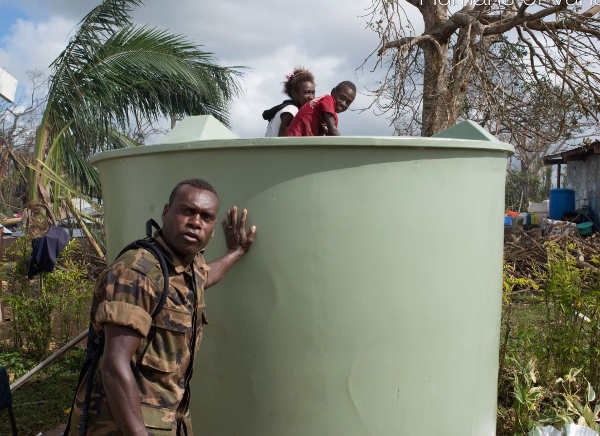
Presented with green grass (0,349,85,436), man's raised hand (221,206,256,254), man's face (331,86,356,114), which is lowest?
green grass (0,349,85,436)

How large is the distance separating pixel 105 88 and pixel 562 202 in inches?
507

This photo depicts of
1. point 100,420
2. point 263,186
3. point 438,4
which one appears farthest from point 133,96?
point 100,420

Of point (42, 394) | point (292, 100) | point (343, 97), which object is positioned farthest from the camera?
point (42, 394)

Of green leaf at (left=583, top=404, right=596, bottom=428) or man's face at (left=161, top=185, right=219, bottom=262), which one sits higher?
man's face at (left=161, top=185, right=219, bottom=262)

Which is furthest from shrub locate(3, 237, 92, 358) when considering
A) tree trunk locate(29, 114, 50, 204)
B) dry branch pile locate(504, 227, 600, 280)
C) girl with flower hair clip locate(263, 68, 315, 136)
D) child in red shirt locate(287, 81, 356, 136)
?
dry branch pile locate(504, 227, 600, 280)

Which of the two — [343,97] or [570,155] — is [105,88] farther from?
[570,155]

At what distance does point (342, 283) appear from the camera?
207 centimetres

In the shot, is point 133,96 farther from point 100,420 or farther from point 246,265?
point 100,420

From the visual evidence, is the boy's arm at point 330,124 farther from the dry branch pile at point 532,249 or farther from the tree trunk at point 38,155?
the dry branch pile at point 532,249

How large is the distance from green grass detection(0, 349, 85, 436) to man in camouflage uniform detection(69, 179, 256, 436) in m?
2.45

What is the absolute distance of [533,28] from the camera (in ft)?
22.3

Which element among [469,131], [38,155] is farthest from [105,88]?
[469,131]

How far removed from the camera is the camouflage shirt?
1.56 metres

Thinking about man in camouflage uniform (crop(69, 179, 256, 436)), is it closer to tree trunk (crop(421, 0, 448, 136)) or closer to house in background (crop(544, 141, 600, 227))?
tree trunk (crop(421, 0, 448, 136))
